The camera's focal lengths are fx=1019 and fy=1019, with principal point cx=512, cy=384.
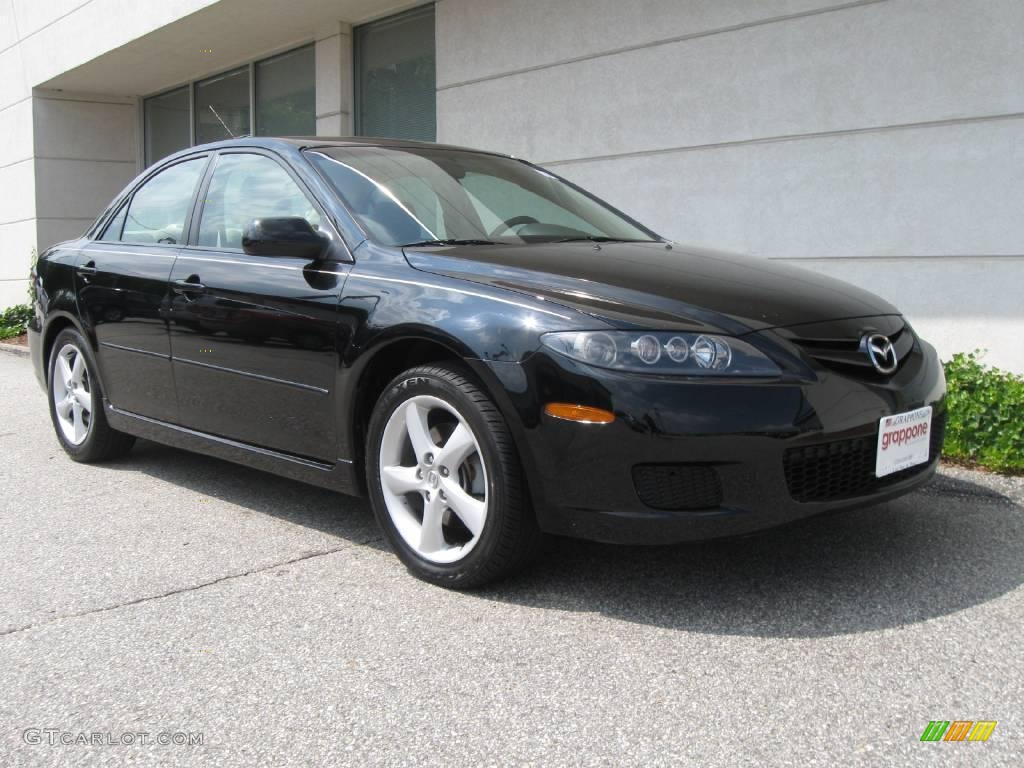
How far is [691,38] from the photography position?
747 centimetres

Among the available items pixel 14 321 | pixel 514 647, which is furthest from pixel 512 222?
pixel 14 321

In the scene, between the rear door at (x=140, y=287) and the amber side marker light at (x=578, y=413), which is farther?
the rear door at (x=140, y=287)

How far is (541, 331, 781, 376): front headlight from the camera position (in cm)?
294

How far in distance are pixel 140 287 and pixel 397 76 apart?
6.54 meters

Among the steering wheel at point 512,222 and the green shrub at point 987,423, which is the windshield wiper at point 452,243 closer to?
the steering wheel at point 512,222

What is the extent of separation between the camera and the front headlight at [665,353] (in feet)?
9.66

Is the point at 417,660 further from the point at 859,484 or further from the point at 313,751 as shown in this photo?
the point at 859,484

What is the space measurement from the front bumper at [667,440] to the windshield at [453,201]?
96 centimetres

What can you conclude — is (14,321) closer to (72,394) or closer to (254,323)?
(72,394)

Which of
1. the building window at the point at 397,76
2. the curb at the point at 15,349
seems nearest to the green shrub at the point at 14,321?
the curb at the point at 15,349

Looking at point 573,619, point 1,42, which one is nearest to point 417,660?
point 573,619

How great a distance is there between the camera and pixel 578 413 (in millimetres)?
2963

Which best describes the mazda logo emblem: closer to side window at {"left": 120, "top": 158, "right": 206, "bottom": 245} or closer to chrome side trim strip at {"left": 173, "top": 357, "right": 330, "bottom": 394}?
chrome side trim strip at {"left": 173, "top": 357, "right": 330, "bottom": 394}

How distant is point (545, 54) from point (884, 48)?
3.06 metres
